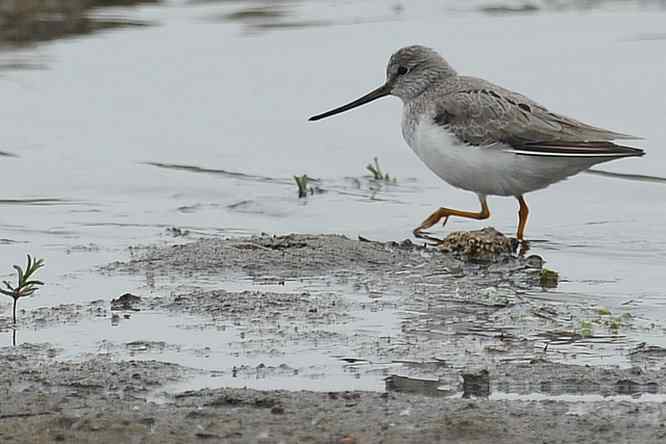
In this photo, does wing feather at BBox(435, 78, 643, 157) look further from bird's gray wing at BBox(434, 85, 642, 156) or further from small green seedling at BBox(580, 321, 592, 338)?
small green seedling at BBox(580, 321, 592, 338)

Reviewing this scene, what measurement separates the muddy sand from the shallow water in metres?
0.15

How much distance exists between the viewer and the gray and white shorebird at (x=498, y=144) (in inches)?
340

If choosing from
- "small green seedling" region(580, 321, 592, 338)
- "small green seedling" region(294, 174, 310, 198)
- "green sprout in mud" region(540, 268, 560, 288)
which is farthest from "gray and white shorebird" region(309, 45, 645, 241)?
"small green seedling" region(580, 321, 592, 338)

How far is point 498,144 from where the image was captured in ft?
28.7

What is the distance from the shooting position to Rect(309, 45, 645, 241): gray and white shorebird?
8641 millimetres

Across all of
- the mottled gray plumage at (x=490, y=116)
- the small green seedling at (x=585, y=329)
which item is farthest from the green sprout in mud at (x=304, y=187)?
the small green seedling at (x=585, y=329)

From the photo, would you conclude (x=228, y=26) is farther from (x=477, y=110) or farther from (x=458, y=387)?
(x=458, y=387)

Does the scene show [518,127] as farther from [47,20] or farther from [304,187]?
[47,20]

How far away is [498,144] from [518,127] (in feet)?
0.52

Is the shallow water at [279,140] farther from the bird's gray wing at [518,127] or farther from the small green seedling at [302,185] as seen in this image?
the bird's gray wing at [518,127]

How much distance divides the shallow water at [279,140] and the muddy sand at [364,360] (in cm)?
15

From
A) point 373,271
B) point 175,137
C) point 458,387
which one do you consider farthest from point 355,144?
point 458,387

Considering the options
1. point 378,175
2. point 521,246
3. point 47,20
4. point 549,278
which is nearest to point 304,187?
point 378,175

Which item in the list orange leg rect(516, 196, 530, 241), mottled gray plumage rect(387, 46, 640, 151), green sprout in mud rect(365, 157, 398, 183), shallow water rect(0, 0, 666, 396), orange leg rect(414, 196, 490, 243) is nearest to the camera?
shallow water rect(0, 0, 666, 396)
